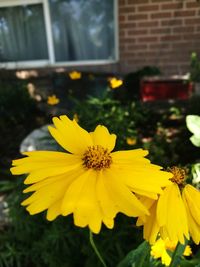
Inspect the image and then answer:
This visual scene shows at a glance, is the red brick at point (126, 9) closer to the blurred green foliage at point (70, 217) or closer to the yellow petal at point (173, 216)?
the blurred green foliage at point (70, 217)

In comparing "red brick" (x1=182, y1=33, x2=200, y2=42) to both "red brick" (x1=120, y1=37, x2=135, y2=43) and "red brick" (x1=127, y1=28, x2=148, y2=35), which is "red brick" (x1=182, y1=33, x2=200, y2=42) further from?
"red brick" (x1=120, y1=37, x2=135, y2=43)

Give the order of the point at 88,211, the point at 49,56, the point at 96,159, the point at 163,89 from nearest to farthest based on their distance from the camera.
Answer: the point at 88,211, the point at 96,159, the point at 163,89, the point at 49,56

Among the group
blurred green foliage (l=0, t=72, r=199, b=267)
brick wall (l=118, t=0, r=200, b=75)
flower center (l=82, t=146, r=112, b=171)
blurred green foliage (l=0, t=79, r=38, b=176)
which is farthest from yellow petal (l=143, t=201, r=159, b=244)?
brick wall (l=118, t=0, r=200, b=75)

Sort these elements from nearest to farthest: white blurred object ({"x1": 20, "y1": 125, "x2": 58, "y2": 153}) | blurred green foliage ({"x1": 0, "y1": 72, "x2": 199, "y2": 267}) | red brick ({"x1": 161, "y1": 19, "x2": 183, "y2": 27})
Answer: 1. blurred green foliage ({"x1": 0, "y1": 72, "x2": 199, "y2": 267})
2. white blurred object ({"x1": 20, "y1": 125, "x2": 58, "y2": 153})
3. red brick ({"x1": 161, "y1": 19, "x2": 183, "y2": 27})

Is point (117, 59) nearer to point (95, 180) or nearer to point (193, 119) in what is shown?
point (193, 119)

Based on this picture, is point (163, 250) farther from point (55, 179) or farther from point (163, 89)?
point (163, 89)

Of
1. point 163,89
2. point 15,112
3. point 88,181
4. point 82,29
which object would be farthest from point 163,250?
point 82,29
